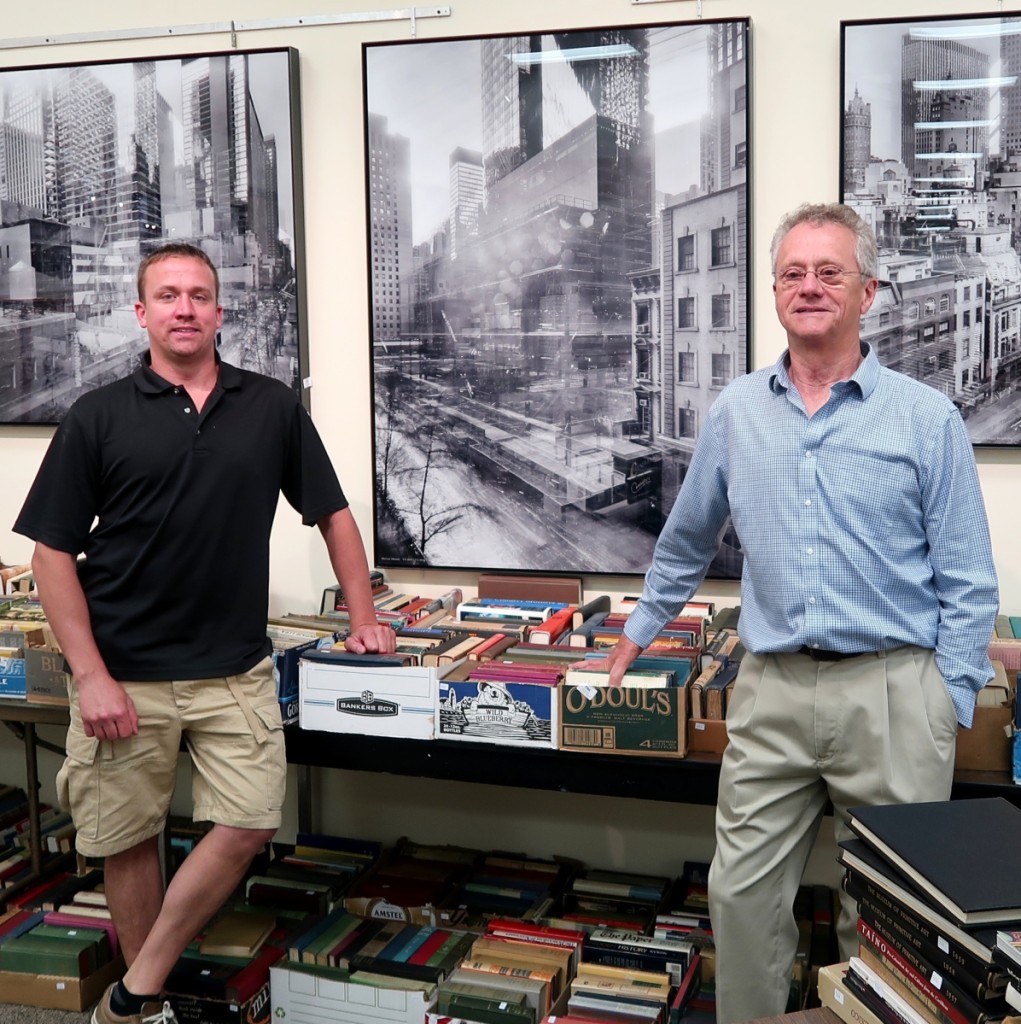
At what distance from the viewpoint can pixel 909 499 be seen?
1.90m

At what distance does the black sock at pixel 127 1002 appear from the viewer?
2400 mm

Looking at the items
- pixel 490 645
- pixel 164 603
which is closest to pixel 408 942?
pixel 490 645

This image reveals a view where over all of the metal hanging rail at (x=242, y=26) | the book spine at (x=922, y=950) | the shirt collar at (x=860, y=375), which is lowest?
the book spine at (x=922, y=950)

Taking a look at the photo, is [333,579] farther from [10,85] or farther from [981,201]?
[981,201]

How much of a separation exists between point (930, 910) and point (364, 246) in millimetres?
2422

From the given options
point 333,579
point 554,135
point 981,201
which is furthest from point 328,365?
point 981,201

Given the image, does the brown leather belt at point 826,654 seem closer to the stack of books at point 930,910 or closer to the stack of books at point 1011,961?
the stack of books at point 930,910

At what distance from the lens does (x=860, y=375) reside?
1.92 meters

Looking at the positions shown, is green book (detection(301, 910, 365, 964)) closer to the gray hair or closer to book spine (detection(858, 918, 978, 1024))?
book spine (detection(858, 918, 978, 1024))

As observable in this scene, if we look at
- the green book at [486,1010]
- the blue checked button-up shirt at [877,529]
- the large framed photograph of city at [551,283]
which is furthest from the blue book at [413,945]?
the blue checked button-up shirt at [877,529]

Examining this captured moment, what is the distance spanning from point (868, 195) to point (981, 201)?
0.26 metres

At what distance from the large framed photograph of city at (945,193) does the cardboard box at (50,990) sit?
248 centimetres

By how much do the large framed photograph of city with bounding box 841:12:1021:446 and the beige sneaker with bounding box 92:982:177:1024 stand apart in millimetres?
2203

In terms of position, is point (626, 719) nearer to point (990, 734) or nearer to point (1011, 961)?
point (990, 734)
